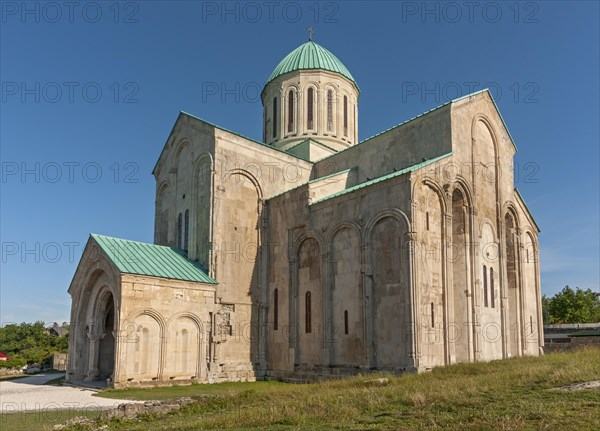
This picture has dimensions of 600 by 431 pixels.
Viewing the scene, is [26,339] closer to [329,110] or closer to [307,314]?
[329,110]

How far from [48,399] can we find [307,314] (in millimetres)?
10268

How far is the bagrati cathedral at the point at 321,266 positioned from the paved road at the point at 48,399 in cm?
170

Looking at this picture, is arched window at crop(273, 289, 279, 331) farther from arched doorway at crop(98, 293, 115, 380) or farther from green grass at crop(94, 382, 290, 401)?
arched doorway at crop(98, 293, 115, 380)

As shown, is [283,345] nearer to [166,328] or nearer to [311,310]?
[311,310]

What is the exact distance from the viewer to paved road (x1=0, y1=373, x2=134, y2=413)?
1462 cm

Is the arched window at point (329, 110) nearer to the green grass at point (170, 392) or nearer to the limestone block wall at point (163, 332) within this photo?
the limestone block wall at point (163, 332)

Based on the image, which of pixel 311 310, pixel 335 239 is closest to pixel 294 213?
pixel 335 239

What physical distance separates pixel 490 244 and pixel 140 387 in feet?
50.8

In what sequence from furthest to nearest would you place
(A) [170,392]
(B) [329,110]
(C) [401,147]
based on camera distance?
(B) [329,110]
(C) [401,147]
(A) [170,392]

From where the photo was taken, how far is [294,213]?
23.6 metres

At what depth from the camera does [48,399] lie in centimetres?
1653

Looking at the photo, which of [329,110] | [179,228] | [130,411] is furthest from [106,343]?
[329,110]

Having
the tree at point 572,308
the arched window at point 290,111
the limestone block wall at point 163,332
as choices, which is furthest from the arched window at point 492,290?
the tree at point 572,308

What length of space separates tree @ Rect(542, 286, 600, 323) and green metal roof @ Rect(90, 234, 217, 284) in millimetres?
40055
